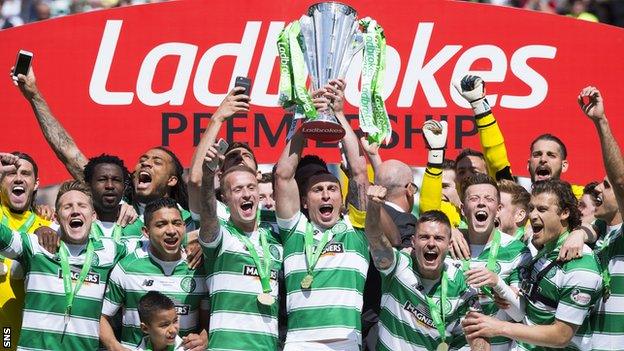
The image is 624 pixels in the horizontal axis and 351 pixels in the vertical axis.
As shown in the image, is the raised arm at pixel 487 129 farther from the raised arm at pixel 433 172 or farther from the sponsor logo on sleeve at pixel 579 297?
the sponsor logo on sleeve at pixel 579 297

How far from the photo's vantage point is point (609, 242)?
30.6ft

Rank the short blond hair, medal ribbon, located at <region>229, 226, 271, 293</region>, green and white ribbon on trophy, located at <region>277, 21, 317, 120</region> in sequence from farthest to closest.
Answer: the short blond hair
green and white ribbon on trophy, located at <region>277, 21, 317, 120</region>
medal ribbon, located at <region>229, 226, 271, 293</region>

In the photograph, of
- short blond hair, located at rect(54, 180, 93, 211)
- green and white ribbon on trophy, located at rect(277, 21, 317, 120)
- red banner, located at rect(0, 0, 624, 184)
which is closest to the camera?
green and white ribbon on trophy, located at rect(277, 21, 317, 120)

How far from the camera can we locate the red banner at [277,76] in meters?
11.3

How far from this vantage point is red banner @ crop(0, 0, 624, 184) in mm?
11266

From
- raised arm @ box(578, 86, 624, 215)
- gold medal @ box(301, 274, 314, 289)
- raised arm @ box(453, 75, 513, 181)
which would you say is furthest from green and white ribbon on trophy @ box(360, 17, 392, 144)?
raised arm @ box(578, 86, 624, 215)

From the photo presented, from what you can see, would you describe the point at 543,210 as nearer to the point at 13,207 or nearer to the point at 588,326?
the point at 588,326

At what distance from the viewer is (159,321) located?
359 inches

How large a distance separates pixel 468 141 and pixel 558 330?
258 cm

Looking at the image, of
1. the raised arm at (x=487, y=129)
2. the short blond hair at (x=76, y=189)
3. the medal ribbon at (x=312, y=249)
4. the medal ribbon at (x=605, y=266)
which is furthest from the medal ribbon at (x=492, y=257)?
the short blond hair at (x=76, y=189)

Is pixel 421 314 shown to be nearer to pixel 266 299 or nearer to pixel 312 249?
pixel 312 249

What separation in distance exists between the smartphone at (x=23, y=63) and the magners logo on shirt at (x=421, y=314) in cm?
314

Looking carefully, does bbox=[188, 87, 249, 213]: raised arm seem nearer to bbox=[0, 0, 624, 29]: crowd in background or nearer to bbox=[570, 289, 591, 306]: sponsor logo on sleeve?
bbox=[570, 289, 591, 306]: sponsor logo on sleeve

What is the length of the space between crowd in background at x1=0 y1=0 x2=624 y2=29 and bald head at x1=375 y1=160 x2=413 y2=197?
6950mm
